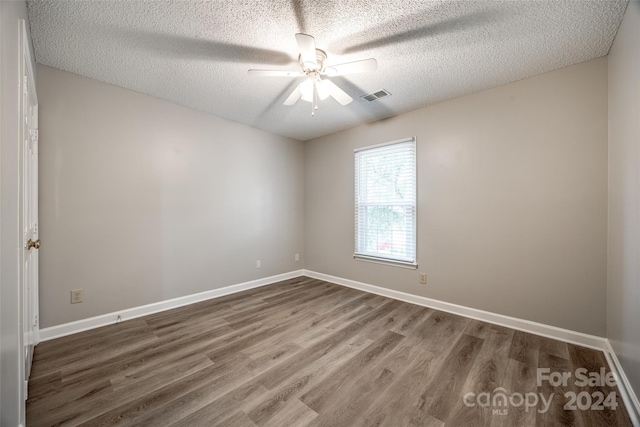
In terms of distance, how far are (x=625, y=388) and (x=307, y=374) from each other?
2.09 m

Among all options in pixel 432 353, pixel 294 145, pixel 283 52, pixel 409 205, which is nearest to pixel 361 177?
pixel 409 205

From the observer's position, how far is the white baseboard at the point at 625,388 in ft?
4.65

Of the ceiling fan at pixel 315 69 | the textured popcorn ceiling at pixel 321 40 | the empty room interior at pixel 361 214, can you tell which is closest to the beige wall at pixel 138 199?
the empty room interior at pixel 361 214

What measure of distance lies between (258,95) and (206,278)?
95.6 inches

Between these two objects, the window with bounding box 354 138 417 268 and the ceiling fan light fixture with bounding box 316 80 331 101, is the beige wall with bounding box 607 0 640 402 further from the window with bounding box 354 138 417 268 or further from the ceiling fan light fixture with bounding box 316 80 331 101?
the ceiling fan light fixture with bounding box 316 80 331 101

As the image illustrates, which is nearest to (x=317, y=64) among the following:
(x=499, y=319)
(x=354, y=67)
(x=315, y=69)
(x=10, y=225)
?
(x=315, y=69)

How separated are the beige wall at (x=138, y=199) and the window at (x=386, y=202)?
61.2 inches

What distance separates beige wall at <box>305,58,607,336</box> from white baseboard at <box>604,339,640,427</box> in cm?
24

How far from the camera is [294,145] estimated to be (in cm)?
450

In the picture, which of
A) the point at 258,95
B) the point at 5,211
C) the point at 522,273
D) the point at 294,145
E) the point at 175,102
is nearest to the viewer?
the point at 5,211

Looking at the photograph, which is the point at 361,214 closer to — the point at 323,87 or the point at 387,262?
the point at 387,262

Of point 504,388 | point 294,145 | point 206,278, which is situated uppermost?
point 294,145

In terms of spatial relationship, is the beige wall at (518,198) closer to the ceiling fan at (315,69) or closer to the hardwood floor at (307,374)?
the hardwood floor at (307,374)

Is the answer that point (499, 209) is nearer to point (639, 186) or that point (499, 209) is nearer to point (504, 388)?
point (639, 186)
